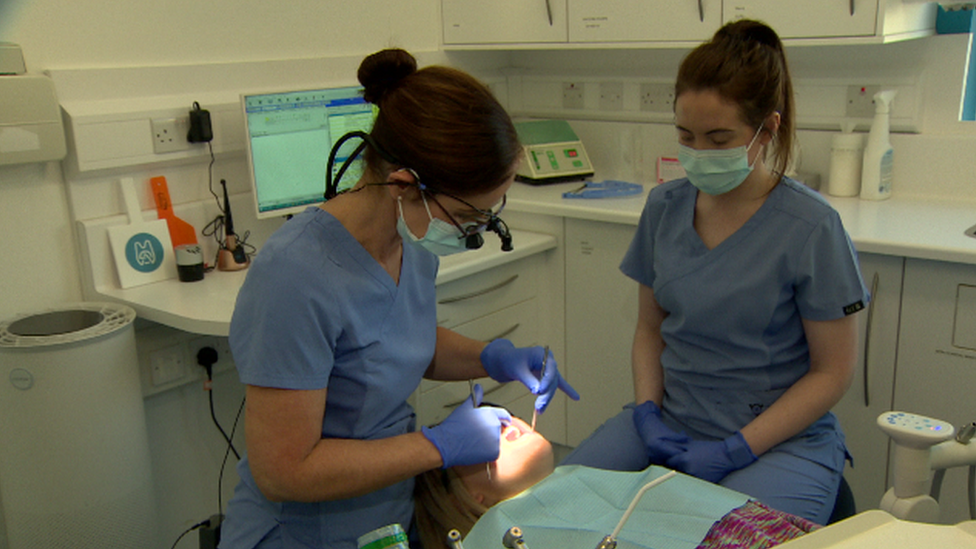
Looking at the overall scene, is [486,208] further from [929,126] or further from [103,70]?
[929,126]

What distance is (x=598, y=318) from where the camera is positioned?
250 centimetres

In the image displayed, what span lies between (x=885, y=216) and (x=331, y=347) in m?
1.55

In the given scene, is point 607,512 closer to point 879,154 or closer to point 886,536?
point 886,536

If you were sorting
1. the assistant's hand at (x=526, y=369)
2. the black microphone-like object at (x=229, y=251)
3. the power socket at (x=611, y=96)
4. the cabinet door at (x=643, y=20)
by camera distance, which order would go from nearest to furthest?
1. the assistant's hand at (x=526, y=369)
2. the black microphone-like object at (x=229, y=251)
3. the cabinet door at (x=643, y=20)
4. the power socket at (x=611, y=96)

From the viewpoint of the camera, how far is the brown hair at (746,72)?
4.72 feet

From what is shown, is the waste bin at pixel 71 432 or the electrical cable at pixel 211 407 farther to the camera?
the electrical cable at pixel 211 407

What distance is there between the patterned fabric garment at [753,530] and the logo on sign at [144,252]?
1.61 meters

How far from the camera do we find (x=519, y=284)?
2.51 meters

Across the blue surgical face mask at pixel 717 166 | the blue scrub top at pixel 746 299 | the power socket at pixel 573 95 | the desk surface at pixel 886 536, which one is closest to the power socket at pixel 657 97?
the power socket at pixel 573 95

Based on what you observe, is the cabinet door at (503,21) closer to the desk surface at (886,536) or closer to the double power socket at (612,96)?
the double power socket at (612,96)

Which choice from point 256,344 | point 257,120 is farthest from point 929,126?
point 256,344

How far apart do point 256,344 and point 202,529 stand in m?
0.81

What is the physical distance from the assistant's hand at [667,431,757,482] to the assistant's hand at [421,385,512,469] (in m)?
0.36

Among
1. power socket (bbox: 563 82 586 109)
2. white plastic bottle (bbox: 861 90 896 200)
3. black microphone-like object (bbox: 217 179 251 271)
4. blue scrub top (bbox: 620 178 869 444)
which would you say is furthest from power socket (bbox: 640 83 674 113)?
black microphone-like object (bbox: 217 179 251 271)
